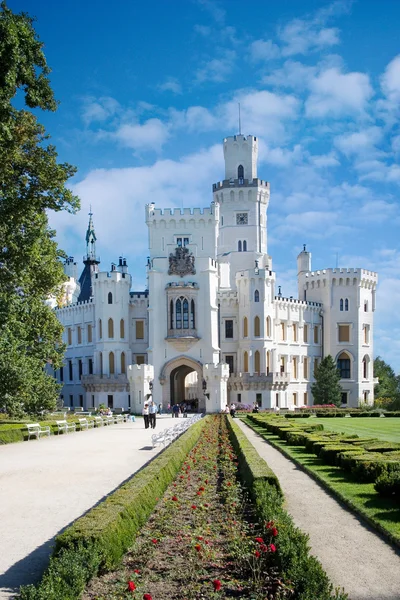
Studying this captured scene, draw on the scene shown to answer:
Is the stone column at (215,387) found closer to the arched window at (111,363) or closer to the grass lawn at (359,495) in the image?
the arched window at (111,363)

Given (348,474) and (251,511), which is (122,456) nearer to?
(348,474)

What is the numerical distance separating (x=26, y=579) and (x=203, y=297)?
5465 centimetres

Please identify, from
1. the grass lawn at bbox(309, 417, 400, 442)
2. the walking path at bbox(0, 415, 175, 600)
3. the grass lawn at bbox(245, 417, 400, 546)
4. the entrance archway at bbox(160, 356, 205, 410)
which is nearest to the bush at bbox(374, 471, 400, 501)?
the grass lawn at bbox(245, 417, 400, 546)

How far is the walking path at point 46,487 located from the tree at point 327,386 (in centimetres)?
4056

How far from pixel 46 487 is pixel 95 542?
674cm

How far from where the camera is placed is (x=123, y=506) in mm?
10461

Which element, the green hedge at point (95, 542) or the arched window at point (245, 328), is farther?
the arched window at point (245, 328)

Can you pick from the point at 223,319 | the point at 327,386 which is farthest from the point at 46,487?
the point at 327,386

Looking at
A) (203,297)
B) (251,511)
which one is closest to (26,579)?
(251,511)

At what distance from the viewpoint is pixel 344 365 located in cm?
7094

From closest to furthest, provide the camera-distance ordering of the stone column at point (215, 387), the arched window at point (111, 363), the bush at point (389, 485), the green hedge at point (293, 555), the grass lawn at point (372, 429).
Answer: the green hedge at point (293, 555), the bush at point (389, 485), the grass lawn at point (372, 429), the stone column at point (215, 387), the arched window at point (111, 363)

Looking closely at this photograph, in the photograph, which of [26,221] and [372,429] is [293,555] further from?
[372,429]

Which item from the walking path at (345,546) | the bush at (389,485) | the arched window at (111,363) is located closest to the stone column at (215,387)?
the arched window at (111,363)

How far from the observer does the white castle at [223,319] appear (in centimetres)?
6272
